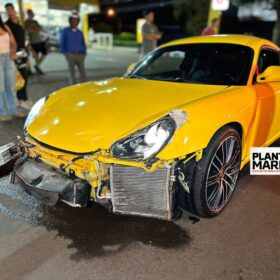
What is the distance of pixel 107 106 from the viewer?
296 centimetres

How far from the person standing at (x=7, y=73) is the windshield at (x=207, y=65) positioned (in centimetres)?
220

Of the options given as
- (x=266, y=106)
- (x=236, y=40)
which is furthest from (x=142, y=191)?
(x=236, y=40)

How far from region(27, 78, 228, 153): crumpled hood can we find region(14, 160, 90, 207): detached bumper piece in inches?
8.8

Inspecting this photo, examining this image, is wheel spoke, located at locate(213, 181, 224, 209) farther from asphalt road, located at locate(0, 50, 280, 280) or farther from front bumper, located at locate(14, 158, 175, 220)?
front bumper, located at locate(14, 158, 175, 220)

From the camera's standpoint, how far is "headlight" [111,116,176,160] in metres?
2.35

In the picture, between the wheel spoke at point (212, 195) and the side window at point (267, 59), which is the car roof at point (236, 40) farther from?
the wheel spoke at point (212, 195)

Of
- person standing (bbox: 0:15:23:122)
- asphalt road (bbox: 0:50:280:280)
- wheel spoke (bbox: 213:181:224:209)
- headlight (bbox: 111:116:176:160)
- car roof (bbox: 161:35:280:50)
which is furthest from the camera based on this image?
person standing (bbox: 0:15:23:122)

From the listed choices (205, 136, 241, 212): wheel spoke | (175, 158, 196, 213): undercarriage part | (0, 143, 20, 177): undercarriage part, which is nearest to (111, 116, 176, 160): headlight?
(175, 158, 196, 213): undercarriage part

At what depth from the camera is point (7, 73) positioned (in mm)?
5207

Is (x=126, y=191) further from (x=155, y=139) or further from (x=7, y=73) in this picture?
(x=7, y=73)

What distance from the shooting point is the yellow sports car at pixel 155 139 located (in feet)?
7.80

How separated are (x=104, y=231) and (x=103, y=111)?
3.26 feet

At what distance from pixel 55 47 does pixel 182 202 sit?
19.5 meters

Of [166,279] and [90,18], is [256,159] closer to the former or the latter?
[166,279]
